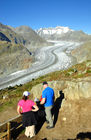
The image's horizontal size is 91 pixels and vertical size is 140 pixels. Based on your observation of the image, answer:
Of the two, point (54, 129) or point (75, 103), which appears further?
point (75, 103)

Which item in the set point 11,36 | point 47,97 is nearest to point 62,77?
point 47,97

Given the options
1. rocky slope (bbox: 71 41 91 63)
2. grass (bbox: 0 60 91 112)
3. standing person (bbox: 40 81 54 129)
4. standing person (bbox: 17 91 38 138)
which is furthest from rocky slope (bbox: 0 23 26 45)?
standing person (bbox: 17 91 38 138)

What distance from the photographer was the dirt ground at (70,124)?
675cm

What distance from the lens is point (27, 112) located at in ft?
22.0

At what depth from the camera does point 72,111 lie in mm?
8562

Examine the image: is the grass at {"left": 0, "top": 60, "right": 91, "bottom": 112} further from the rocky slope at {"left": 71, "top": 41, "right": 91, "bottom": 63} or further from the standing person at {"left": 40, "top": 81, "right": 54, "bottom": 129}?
the rocky slope at {"left": 71, "top": 41, "right": 91, "bottom": 63}

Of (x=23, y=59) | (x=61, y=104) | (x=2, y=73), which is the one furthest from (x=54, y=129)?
(x=23, y=59)

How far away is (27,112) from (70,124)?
8.68 feet

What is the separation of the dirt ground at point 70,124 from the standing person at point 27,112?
520mm

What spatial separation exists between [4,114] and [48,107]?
5.51 meters

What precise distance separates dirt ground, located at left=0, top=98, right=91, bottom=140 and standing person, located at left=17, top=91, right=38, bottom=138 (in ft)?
1.70

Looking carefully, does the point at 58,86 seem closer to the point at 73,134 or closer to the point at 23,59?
the point at 73,134

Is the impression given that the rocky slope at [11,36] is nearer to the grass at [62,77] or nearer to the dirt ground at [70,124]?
the grass at [62,77]

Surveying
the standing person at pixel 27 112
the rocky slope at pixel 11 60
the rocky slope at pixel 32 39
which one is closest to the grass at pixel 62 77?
the standing person at pixel 27 112
